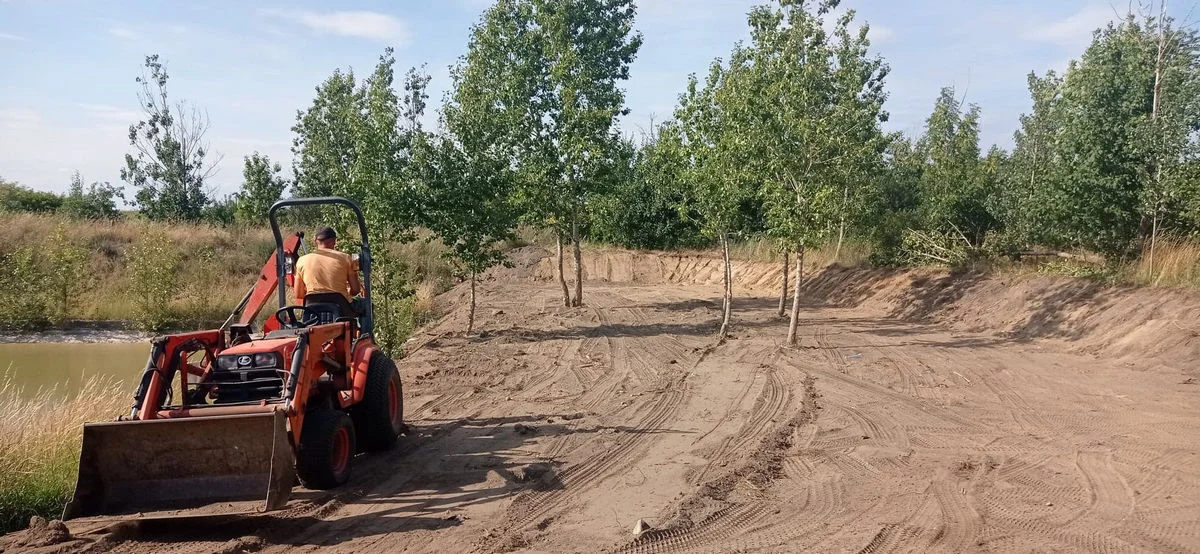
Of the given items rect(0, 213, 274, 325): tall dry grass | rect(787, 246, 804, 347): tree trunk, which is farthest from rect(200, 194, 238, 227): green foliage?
rect(787, 246, 804, 347): tree trunk

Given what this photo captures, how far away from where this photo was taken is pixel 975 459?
8.69 metres

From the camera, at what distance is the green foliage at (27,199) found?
40938mm

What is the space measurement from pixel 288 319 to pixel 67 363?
16042 mm

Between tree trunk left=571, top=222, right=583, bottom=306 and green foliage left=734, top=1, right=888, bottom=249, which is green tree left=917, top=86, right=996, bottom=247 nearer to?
green foliage left=734, top=1, right=888, bottom=249

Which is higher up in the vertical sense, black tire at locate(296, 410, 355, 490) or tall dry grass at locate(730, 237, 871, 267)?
tall dry grass at locate(730, 237, 871, 267)

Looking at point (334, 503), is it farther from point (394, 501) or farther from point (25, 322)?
point (25, 322)

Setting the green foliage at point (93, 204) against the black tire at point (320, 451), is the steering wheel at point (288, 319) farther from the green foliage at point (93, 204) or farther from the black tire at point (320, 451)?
the green foliage at point (93, 204)

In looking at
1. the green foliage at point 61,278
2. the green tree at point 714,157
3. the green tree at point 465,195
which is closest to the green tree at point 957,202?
the green tree at point 714,157

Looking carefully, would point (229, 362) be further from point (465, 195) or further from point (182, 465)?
point (465, 195)

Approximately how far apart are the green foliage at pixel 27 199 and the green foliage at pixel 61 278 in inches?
623

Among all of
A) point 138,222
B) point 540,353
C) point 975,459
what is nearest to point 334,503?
point 975,459

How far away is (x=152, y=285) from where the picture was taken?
26781mm

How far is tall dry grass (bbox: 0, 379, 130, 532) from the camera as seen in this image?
24.2 feet

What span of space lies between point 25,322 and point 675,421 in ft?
77.0
